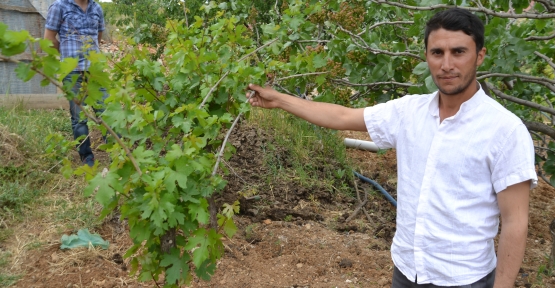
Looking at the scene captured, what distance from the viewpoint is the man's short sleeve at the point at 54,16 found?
4656 mm

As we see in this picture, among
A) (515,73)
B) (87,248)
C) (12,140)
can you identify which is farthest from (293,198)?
(12,140)

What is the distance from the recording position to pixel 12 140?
4.79 metres

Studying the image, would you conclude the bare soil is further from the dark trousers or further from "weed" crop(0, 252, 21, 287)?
the dark trousers

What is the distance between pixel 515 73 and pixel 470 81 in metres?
1.41

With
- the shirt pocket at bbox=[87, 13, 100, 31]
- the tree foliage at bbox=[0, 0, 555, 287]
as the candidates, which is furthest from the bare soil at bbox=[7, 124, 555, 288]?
the shirt pocket at bbox=[87, 13, 100, 31]

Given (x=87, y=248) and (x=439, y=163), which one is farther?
(x=87, y=248)

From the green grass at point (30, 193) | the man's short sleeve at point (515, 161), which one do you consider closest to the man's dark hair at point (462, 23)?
the man's short sleeve at point (515, 161)

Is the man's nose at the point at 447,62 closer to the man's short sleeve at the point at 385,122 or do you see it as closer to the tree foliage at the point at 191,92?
the man's short sleeve at the point at 385,122

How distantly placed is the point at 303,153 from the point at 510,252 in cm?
350

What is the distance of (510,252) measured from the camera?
1.86 meters

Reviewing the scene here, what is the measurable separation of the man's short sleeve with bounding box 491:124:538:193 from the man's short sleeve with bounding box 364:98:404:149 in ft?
1.57

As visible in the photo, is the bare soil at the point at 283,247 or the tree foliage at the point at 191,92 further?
the bare soil at the point at 283,247

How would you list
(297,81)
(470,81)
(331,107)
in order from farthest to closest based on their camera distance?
(297,81) < (331,107) < (470,81)

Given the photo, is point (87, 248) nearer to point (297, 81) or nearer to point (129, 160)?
point (297, 81)
